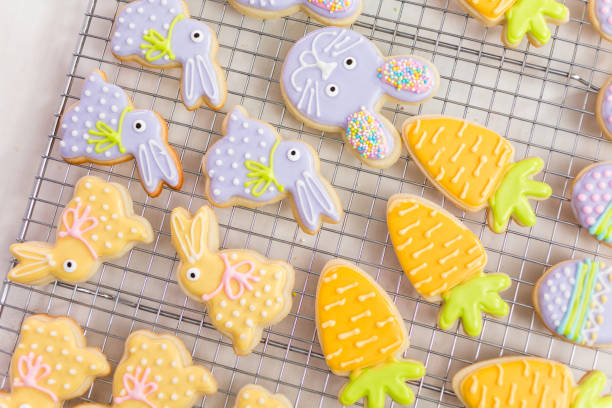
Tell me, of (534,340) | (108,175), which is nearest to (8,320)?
(108,175)

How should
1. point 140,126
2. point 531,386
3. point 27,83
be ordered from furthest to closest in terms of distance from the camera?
point 27,83
point 140,126
point 531,386

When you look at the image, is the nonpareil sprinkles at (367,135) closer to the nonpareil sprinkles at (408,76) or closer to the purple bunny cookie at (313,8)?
the nonpareil sprinkles at (408,76)

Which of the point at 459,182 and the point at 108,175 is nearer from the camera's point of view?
the point at 459,182

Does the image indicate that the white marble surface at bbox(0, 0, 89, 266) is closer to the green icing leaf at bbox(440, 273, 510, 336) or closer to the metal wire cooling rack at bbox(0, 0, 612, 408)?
the metal wire cooling rack at bbox(0, 0, 612, 408)

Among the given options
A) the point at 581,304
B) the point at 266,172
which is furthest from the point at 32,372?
the point at 581,304

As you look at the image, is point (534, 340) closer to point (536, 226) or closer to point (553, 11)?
point (536, 226)

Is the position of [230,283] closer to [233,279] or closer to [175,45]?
[233,279]
